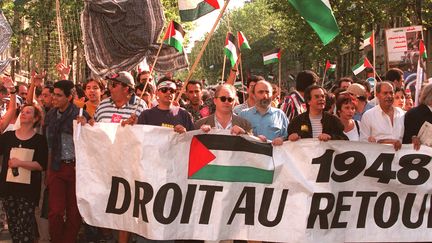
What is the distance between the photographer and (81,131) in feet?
28.1

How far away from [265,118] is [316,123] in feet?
2.36

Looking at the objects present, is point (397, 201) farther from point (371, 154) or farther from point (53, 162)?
point (53, 162)

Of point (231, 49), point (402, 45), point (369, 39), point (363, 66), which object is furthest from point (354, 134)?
point (402, 45)

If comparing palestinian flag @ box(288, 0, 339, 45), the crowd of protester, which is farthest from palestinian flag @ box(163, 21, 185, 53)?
palestinian flag @ box(288, 0, 339, 45)

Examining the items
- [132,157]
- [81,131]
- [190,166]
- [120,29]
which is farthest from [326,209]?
[120,29]

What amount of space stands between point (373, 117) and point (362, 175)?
1.29 m

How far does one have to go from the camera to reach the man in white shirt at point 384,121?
9.18 metres

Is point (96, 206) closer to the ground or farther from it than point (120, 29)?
closer to the ground

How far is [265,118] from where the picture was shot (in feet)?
30.0

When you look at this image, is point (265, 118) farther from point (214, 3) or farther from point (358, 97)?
point (214, 3)

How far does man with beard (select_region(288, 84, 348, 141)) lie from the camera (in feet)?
27.9

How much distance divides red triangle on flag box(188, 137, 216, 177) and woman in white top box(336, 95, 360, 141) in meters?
1.79

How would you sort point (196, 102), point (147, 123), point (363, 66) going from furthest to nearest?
point (363, 66) → point (196, 102) → point (147, 123)

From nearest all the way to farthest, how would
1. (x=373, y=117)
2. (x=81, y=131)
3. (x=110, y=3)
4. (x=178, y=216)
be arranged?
(x=178, y=216)
(x=81, y=131)
(x=373, y=117)
(x=110, y=3)
